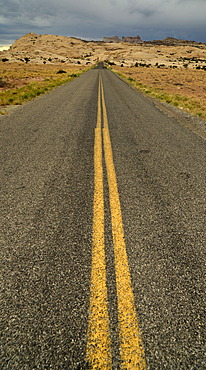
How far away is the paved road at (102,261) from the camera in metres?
1.41

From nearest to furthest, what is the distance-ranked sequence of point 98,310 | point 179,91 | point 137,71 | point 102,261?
point 98,310 → point 102,261 → point 179,91 → point 137,71

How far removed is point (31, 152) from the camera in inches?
187

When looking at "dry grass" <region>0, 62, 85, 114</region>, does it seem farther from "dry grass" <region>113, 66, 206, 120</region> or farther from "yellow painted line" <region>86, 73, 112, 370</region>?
"yellow painted line" <region>86, 73, 112, 370</region>

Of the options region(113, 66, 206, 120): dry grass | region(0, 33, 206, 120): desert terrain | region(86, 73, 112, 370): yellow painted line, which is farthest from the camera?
region(0, 33, 206, 120): desert terrain

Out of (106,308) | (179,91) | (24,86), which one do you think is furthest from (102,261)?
(24,86)

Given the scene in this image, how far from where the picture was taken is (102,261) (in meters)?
2.04

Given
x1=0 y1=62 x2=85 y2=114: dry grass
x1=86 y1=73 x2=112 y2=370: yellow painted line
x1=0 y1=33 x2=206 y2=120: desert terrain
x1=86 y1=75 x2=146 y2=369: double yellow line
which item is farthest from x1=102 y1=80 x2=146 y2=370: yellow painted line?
x1=0 y1=33 x2=206 y2=120: desert terrain

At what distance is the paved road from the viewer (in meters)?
1.41

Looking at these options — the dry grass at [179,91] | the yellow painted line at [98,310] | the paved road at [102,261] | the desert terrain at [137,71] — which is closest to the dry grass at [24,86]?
the desert terrain at [137,71]

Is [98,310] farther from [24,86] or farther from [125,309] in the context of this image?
[24,86]

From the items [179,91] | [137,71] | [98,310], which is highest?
[137,71]

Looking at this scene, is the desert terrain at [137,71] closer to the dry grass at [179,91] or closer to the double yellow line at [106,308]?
the dry grass at [179,91]

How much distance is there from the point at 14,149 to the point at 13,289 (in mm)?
3811

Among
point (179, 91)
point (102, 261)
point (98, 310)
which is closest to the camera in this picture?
point (98, 310)
